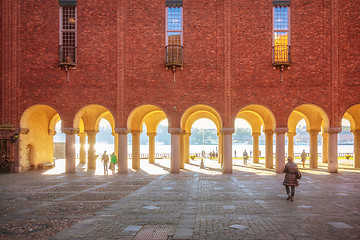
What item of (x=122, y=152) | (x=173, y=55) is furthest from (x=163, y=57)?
(x=122, y=152)

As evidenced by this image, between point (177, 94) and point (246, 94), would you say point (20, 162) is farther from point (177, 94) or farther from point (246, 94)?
point (246, 94)

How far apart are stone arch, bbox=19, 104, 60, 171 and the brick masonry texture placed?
32.8 inches

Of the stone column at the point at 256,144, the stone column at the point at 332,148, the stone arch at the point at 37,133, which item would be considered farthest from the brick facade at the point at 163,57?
the stone column at the point at 256,144

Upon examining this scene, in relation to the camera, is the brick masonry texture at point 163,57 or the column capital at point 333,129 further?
the brick masonry texture at point 163,57

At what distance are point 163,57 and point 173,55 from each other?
783 millimetres

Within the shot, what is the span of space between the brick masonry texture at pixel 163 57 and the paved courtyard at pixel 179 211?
7.32m

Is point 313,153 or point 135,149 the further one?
point 135,149

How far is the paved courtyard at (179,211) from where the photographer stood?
727 cm

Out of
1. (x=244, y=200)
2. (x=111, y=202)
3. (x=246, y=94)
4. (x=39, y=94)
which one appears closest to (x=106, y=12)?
(x=39, y=94)

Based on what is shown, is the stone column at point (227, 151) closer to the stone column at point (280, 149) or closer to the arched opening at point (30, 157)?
the stone column at point (280, 149)

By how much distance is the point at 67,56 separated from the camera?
20.9m

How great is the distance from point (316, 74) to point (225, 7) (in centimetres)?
835

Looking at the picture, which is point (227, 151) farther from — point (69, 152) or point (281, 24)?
point (69, 152)

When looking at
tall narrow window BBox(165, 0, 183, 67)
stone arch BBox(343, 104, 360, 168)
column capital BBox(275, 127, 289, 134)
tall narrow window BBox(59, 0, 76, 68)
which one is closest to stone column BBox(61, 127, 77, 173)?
tall narrow window BBox(59, 0, 76, 68)
